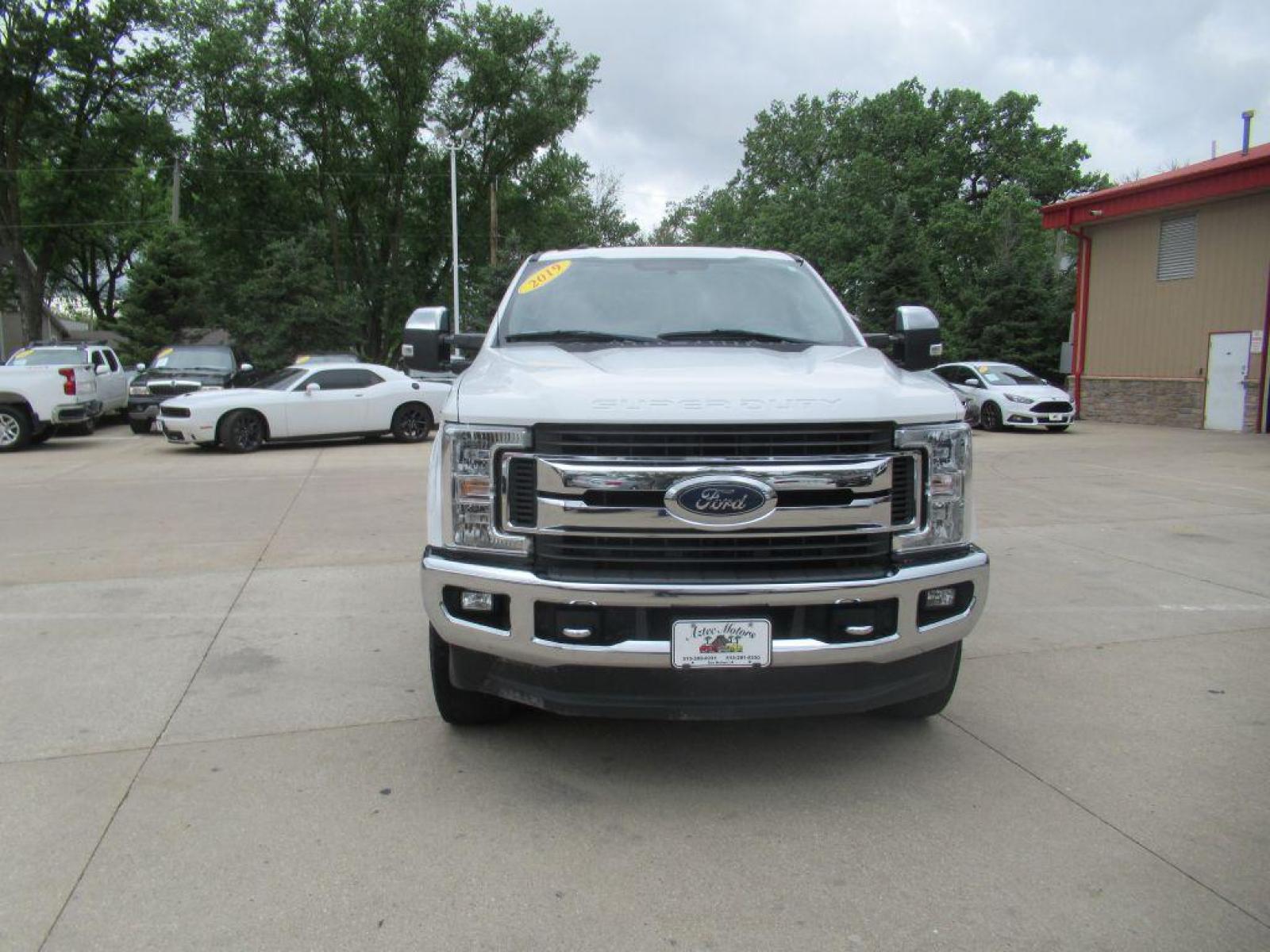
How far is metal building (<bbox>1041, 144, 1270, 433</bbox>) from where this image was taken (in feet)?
63.3

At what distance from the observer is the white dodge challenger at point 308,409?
15094 millimetres

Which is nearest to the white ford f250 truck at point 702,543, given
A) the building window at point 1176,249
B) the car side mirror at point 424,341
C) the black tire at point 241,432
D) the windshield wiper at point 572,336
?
the windshield wiper at point 572,336

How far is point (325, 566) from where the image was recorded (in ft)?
23.6

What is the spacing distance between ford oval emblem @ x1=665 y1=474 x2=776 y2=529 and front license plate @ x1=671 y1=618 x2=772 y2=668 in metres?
0.32

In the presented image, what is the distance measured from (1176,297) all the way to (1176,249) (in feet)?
3.42

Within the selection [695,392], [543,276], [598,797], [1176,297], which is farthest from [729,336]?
[1176,297]

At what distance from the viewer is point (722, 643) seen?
317 centimetres

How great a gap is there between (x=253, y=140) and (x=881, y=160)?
86.0 feet

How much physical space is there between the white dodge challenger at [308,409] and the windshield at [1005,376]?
37.5 feet

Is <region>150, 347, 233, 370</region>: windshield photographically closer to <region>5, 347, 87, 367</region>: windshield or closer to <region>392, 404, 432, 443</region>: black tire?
<region>5, 347, 87, 367</region>: windshield

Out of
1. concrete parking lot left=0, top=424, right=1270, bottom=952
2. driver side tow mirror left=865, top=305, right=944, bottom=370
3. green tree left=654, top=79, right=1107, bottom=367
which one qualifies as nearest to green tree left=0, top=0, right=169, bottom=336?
green tree left=654, top=79, right=1107, bottom=367

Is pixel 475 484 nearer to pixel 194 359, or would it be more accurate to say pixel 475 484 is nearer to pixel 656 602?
pixel 656 602

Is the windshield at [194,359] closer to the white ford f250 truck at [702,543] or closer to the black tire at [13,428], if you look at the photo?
the black tire at [13,428]

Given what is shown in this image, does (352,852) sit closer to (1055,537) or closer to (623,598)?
(623,598)
